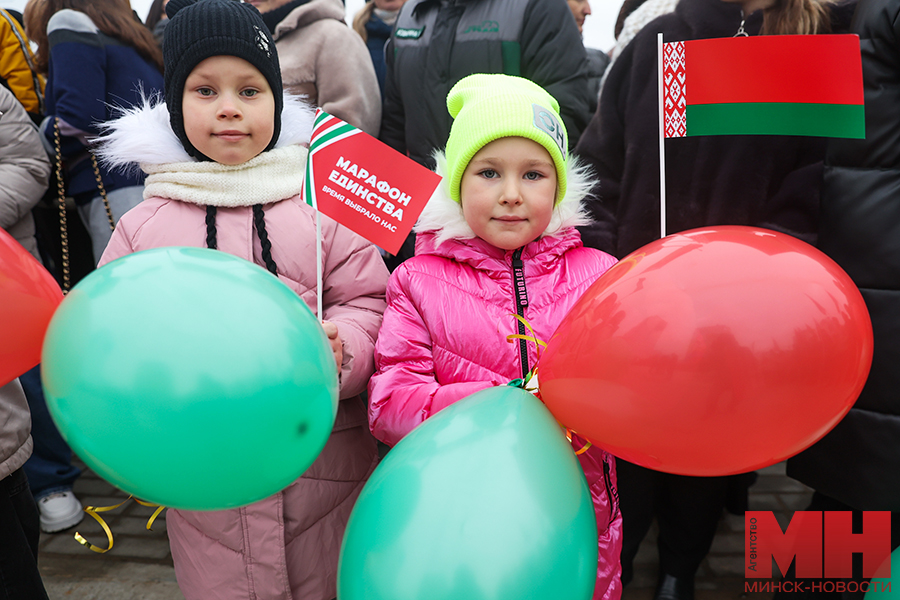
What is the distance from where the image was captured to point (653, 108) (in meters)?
1.96

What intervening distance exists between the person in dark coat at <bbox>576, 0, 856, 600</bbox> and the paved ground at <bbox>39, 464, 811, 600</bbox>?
322 mm

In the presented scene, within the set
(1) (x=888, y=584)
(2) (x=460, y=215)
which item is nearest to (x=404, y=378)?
(2) (x=460, y=215)

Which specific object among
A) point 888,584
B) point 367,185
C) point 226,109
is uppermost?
point 226,109

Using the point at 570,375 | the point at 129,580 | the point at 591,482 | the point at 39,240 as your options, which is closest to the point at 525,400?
the point at 570,375

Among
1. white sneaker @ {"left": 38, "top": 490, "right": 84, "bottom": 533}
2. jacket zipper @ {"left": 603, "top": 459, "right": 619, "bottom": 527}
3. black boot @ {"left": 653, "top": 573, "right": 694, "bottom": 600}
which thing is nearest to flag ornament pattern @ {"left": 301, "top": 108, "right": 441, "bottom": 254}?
jacket zipper @ {"left": 603, "top": 459, "right": 619, "bottom": 527}

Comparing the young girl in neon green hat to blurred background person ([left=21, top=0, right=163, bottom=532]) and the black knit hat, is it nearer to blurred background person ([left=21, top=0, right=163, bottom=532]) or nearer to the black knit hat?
the black knit hat

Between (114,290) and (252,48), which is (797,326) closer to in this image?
(114,290)

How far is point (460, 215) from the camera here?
156 centimetres

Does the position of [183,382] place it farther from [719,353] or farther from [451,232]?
[451,232]

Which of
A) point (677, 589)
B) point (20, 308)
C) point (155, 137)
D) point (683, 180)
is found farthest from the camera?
point (677, 589)

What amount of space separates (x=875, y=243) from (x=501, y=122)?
1.00m

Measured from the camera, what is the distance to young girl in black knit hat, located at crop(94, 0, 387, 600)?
1461 mm

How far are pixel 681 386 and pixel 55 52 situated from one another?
120 inches

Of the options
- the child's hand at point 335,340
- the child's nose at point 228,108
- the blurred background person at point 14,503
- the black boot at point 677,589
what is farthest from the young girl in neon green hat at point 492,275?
the blurred background person at point 14,503
